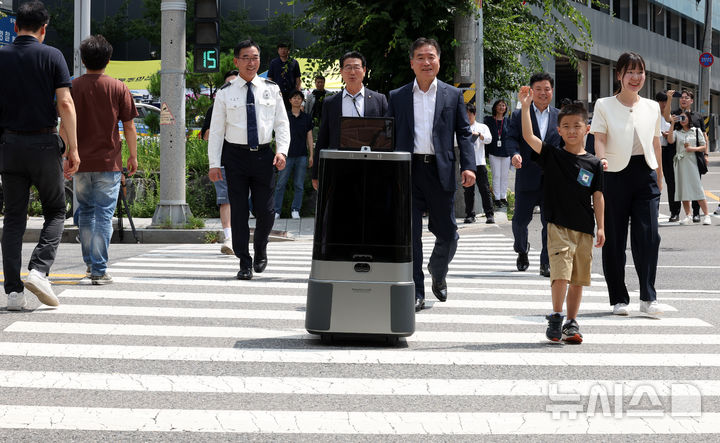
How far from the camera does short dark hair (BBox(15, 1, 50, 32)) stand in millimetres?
7805

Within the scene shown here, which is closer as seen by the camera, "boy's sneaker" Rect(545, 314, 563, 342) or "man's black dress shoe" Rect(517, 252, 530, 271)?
"boy's sneaker" Rect(545, 314, 563, 342)

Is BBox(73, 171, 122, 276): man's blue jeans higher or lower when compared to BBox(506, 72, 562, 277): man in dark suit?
lower

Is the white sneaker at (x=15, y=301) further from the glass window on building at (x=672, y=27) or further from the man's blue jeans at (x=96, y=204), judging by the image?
the glass window on building at (x=672, y=27)

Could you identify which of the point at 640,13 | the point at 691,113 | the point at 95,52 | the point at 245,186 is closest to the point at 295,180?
the point at 691,113

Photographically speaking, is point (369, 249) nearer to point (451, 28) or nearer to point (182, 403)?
point (182, 403)

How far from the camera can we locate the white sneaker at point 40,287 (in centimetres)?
764

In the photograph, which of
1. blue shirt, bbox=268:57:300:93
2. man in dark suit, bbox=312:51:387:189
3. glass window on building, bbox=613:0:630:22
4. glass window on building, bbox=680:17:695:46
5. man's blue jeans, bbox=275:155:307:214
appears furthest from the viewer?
glass window on building, bbox=680:17:695:46

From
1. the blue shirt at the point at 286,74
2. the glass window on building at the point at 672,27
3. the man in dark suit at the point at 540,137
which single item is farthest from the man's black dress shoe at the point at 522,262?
the glass window on building at the point at 672,27

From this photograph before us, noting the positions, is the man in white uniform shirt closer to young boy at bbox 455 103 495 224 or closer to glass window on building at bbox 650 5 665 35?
young boy at bbox 455 103 495 224

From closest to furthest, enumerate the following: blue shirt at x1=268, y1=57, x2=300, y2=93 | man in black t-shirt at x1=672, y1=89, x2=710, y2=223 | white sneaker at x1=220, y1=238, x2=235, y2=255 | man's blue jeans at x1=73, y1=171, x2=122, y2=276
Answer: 1. man's blue jeans at x1=73, y1=171, x2=122, y2=276
2. white sneaker at x1=220, y1=238, x2=235, y2=255
3. man in black t-shirt at x1=672, y1=89, x2=710, y2=223
4. blue shirt at x1=268, y1=57, x2=300, y2=93

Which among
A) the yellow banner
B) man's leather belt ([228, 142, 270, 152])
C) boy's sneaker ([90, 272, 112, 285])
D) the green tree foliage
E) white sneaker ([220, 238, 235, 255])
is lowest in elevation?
boy's sneaker ([90, 272, 112, 285])

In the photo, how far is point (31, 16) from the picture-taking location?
781 centimetres

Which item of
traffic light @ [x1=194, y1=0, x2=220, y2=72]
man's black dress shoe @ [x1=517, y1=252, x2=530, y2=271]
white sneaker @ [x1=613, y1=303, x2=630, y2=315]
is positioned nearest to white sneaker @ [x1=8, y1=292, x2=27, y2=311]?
white sneaker @ [x1=613, y1=303, x2=630, y2=315]

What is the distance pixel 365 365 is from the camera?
6.16 meters
